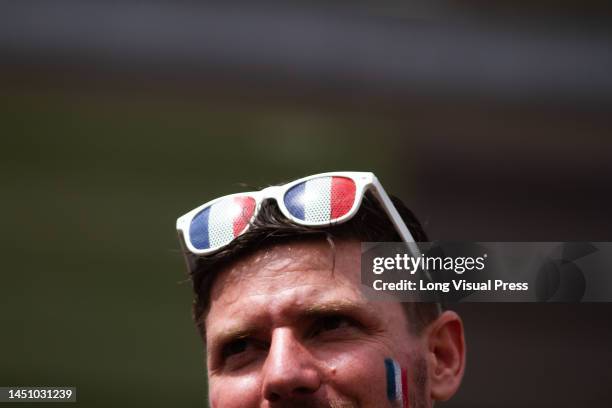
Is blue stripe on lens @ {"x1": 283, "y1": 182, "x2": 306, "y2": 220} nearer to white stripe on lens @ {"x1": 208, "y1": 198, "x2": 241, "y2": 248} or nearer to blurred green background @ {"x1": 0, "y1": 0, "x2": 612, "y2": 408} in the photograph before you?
white stripe on lens @ {"x1": 208, "y1": 198, "x2": 241, "y2": 248}

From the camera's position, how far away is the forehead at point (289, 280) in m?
1.87

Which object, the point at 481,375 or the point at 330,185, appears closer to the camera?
the point at 330,185

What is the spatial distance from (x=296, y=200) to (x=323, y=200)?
0.21 ft

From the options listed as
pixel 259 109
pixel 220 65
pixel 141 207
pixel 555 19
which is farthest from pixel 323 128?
pixel 555 19

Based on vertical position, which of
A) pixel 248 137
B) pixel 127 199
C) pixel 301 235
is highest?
pixel 248 137

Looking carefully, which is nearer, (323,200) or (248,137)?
(323,200)

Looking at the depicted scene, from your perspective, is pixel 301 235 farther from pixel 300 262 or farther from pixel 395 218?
pixel 395 218

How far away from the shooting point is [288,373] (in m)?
1.72

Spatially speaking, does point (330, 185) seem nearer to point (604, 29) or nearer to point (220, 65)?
point (220, 65)

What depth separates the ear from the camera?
2004 millimetres

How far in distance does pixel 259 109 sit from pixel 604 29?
5.26 feet

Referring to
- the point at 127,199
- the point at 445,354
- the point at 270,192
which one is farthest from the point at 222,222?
the point at 127,199

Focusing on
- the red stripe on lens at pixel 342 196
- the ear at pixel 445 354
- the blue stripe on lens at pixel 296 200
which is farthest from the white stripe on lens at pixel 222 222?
the ear at pixel 445 354

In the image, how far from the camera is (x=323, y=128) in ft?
12.8
